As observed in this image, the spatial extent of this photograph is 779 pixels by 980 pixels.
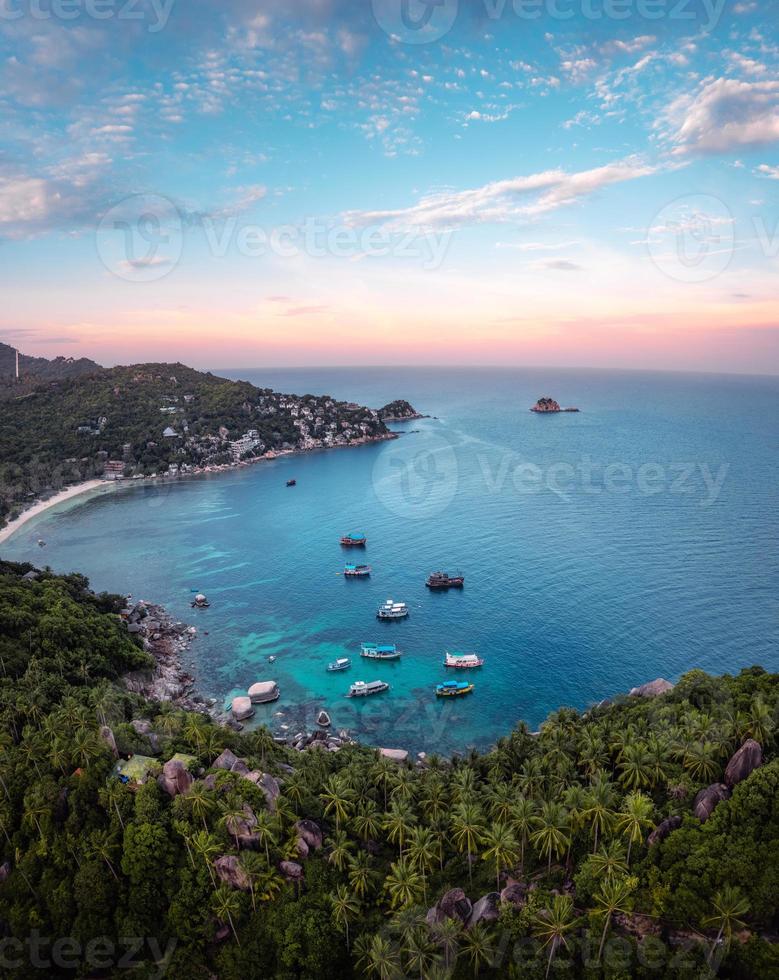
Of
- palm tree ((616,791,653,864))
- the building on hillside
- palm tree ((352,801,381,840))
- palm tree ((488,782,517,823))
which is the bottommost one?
palm tree ((352,801,381,840))

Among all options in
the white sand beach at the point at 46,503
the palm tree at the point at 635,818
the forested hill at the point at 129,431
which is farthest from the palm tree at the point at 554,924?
the forested hill at the point at 129,431

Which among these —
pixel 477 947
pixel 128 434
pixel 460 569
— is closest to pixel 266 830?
pixel 477 947

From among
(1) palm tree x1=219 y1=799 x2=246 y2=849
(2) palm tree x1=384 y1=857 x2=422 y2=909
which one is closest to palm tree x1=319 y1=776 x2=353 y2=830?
(2) palm tree x1=384 y1=857 x2=422 y2=909

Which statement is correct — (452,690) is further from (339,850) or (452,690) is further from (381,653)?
(339,850)

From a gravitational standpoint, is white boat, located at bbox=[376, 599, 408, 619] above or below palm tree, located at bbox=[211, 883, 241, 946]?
above

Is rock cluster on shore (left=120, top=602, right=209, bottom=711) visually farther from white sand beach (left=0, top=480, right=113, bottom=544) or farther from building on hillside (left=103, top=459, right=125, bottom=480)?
building on hillside (left=103, top=459, right=125, bottom=480)

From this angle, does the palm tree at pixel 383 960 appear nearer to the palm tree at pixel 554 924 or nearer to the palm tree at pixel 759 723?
the palm tree at pixel 554 924
